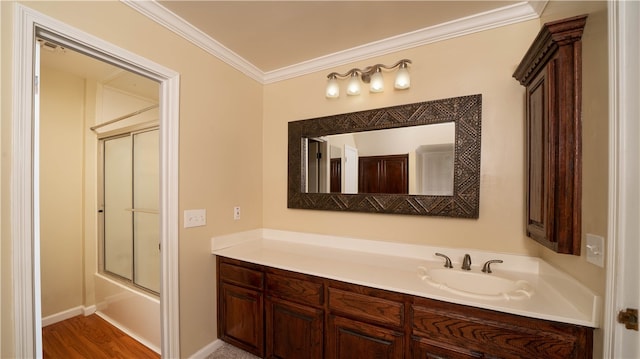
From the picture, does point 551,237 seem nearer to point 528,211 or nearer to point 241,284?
point 528,211

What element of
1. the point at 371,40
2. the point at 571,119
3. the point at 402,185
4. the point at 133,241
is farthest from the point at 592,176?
the point at 133,241

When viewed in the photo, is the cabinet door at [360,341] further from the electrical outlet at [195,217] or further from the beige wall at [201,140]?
the electrical outlet at [195,217]

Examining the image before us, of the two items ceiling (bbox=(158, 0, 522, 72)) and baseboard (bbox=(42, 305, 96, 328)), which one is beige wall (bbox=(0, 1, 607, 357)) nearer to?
ceiling (bbox=(158, 0, 522, 72))

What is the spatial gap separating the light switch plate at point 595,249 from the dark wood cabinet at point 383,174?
3.19 feet

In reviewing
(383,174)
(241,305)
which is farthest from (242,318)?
(383,174)

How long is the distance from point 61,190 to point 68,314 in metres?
1.30

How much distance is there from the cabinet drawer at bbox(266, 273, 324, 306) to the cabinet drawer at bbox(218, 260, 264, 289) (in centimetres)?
9

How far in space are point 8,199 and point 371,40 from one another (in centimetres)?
231

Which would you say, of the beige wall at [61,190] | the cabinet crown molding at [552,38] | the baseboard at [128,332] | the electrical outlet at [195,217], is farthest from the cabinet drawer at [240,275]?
the cabinet crown molding at [552,38]

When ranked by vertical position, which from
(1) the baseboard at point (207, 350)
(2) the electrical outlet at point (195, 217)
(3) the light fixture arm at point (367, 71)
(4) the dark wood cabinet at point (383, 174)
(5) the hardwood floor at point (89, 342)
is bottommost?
(5) the hardwood floor at point (89, 342)

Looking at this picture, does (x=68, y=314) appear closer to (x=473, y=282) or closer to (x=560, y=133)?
(x=473, y=282)

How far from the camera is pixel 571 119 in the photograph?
108cm

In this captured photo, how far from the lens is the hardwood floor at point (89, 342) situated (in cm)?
200

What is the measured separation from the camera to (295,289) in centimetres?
164
